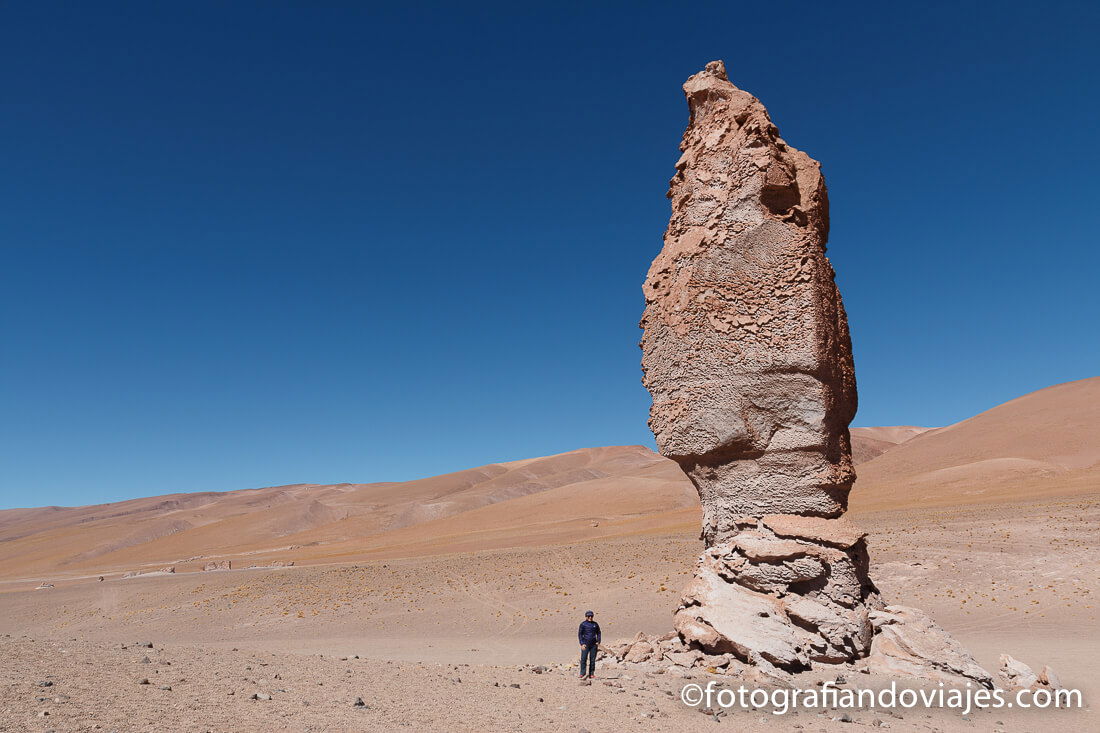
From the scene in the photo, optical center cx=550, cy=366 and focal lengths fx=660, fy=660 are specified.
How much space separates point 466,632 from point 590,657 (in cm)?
867

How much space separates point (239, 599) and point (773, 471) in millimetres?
19983

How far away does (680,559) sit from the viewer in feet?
74.4

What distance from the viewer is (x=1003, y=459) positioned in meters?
45.8

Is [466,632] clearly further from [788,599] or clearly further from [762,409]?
[762,409]

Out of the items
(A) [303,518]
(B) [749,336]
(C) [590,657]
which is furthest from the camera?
(A) [303,518]

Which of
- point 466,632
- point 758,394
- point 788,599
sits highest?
point 758,394

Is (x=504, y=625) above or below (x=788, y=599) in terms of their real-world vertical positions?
below

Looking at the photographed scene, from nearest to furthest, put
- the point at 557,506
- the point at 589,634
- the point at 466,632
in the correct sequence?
the point at 589,634, the point at 466,632, the point at 557,506

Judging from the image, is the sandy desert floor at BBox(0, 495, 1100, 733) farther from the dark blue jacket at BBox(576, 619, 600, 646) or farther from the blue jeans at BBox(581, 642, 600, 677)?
the dark blue jacket at BBox(576, 619, 600, 646)

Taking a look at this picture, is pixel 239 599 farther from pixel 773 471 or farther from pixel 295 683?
pixel 773 471

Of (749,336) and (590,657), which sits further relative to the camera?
(749,336)

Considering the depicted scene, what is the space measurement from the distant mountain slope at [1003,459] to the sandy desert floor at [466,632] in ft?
29.1

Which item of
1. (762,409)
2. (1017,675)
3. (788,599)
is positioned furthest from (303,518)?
(1017,675)

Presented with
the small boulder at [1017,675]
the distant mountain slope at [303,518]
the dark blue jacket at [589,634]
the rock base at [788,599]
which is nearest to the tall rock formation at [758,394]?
the rock base at [788,599]
